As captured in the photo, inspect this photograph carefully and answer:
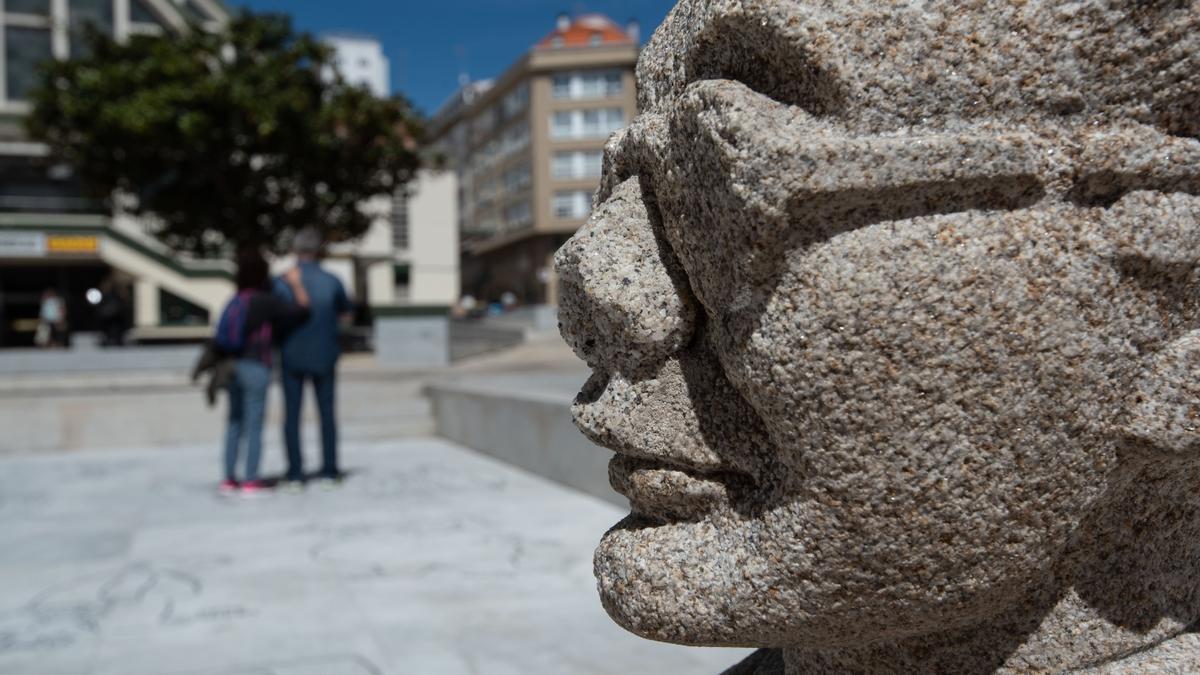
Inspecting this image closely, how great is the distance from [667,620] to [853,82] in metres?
0.69

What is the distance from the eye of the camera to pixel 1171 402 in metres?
1.05

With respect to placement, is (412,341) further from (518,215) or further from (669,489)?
(518,215)

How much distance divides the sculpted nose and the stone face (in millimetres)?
65

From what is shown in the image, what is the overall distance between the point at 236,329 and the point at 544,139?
35.6m

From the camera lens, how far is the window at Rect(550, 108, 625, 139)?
39281 mm

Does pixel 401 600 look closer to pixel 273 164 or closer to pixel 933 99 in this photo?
pixel 933 99

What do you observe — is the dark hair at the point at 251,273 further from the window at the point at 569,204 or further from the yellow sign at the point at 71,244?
the window at the point at 569,204

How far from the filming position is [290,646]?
11.0 ft

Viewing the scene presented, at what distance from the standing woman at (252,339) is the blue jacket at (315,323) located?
6cm

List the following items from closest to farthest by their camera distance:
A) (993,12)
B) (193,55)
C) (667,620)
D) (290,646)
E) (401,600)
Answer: (993,12)
(667,620)
(290,646)
(401,600)
(193,55)

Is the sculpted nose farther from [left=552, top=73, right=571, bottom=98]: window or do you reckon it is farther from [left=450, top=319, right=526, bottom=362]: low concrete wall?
[left=552, top=73, right=571, bottom=98]: window

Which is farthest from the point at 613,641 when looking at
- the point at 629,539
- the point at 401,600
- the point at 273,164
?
the point at 273,164

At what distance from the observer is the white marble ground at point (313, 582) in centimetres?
326

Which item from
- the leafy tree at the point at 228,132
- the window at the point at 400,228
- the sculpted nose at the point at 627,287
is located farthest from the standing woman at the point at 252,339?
the window at the point at 400,228
